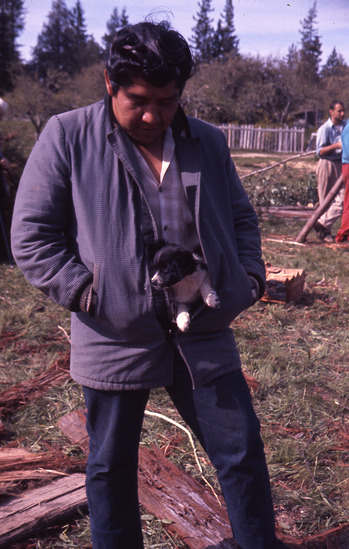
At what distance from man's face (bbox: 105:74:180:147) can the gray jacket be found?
1.9 inches

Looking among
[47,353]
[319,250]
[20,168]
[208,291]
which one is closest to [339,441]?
[208,291]

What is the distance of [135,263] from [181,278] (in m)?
0.16

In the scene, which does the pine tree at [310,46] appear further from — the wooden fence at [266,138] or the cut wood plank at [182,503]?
the cut wood plank at [182,503]

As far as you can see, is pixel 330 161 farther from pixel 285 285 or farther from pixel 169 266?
pixel 169 266

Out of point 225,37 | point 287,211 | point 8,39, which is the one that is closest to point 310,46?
point 225,37

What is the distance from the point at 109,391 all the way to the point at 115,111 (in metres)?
0.94

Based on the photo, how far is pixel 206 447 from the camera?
6.25 ft

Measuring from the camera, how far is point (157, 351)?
179 centimetres

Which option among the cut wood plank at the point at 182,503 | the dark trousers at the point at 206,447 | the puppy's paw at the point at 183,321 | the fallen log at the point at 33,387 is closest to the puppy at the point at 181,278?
the puppy's paw at the point at 183,321

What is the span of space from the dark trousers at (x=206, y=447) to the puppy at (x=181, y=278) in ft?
0.72

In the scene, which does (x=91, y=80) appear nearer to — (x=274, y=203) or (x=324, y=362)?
(x=274, y=203)

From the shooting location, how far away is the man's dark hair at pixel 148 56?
1.60 m

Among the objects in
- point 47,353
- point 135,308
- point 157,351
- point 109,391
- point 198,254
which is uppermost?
point 198,254

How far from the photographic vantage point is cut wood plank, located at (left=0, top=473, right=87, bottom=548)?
8.05ft
